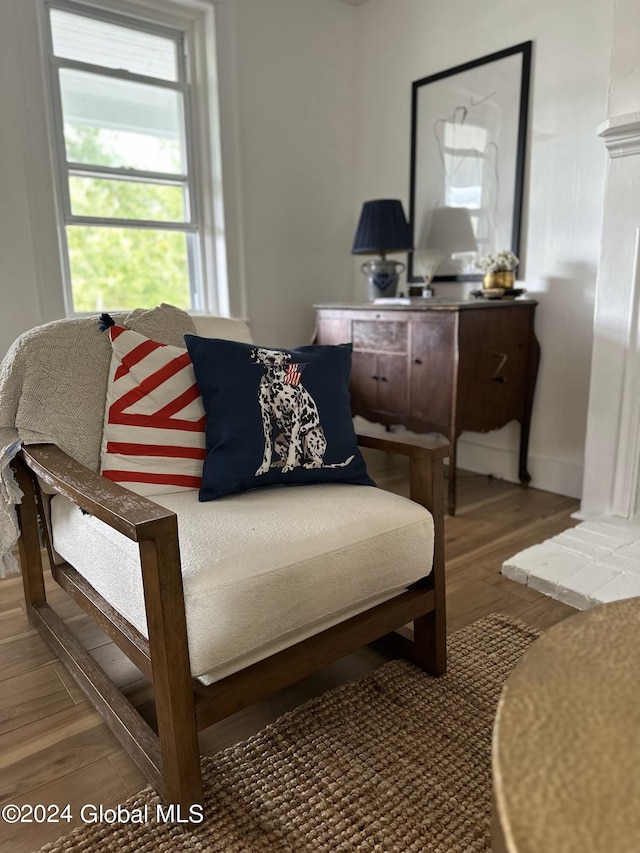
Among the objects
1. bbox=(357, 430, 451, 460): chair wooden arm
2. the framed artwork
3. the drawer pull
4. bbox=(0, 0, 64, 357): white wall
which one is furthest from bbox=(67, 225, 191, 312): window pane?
bbox=(357, 430, 451, 460): chair wooden arm

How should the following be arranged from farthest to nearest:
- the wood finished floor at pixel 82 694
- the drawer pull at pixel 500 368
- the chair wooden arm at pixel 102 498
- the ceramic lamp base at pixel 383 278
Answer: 1. the ceramic lamp base at pixel 383 278
2. the drawer pull at pixel 500 368
3. the wood finished floor at pixel 82 694
4. the chair wooden arm at pixel 102 498

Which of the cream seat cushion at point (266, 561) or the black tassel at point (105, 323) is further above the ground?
the black tassel at point (105, 323)

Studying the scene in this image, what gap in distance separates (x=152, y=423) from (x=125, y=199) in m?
1.94

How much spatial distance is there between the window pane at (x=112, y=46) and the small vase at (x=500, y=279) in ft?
6.12

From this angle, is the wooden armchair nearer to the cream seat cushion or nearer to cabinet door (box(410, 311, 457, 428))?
the cream seat cushion

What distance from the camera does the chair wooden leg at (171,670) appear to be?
1.01m

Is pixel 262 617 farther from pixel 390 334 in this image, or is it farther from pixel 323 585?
pixel 390 334

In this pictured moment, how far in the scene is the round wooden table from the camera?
0.49 m

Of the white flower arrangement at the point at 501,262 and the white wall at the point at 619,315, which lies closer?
the white wall at the point at 619,315

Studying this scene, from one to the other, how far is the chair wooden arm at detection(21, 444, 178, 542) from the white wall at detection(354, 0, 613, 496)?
7.20 feet

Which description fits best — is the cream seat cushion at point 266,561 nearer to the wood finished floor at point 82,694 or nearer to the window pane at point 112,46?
the wood finished floor at point 82,694

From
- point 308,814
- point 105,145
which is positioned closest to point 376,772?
point 308,814

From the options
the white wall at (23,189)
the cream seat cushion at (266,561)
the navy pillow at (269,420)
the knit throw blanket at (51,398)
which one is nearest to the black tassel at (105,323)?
the knit throw blanket at (51,398)

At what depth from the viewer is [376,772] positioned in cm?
121
